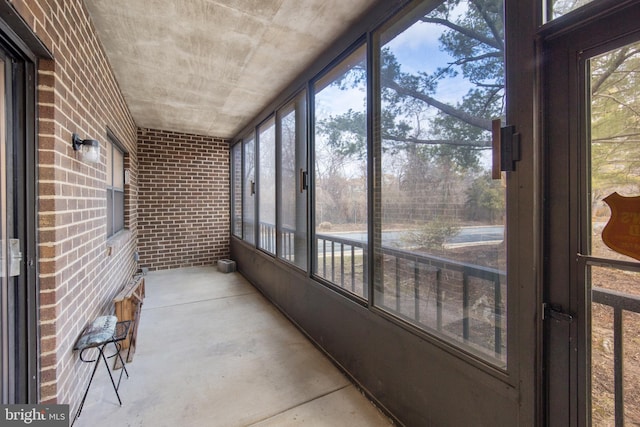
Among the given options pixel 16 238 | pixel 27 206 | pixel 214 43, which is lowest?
pixel 16 238

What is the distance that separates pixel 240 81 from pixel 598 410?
3677mm

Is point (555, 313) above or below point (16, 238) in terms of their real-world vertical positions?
below

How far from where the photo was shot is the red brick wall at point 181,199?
5359 millimetres

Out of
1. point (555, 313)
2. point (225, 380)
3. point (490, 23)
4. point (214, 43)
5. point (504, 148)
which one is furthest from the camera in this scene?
point (214, 43)

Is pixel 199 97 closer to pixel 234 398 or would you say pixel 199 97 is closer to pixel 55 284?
pixel 55 284

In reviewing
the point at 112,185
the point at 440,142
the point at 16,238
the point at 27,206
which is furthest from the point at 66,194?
the point at 440,142

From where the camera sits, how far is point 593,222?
1.02m

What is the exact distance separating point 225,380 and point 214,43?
9.15 feet

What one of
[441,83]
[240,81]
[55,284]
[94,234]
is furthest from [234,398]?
[240,81]

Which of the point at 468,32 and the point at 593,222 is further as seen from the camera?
the point at 468,32

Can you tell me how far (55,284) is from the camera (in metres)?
1.53

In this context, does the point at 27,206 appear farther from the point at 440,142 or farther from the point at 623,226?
the point at 623,226

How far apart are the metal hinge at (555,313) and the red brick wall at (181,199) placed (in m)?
5.70

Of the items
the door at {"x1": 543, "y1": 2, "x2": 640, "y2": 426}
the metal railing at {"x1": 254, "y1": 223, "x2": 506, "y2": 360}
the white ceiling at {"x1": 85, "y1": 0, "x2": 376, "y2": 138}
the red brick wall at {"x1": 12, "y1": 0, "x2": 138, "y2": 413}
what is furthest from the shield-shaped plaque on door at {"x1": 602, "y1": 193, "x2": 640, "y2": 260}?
the red brick wall at {"x1": 12, "y1": 0, "x2": 138, "y2": 413}
